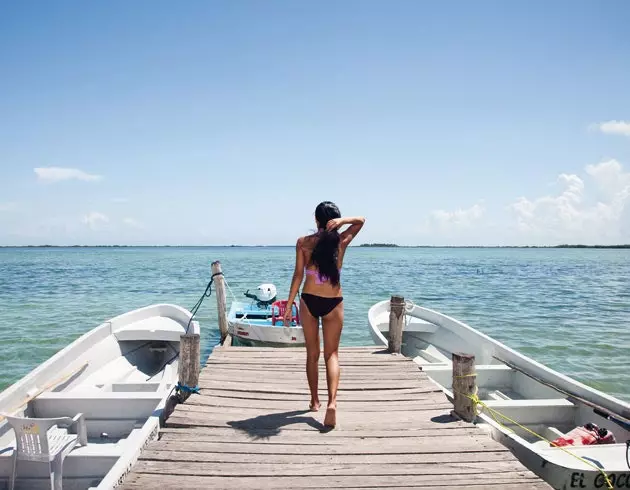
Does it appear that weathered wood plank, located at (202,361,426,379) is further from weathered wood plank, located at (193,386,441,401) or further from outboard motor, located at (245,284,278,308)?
outboard motor, located at (245,284,278,308)

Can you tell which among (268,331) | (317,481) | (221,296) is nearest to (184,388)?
(317,481)

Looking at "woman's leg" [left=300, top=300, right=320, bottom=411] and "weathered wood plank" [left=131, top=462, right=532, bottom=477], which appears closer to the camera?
"weathered wood plank" [left=131, top=462, right=532, bottom=477]

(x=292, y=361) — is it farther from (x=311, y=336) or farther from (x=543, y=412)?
(x=543, y=412)

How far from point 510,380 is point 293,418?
4380mm

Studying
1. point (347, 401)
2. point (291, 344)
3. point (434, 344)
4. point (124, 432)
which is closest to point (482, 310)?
point (434, 344)

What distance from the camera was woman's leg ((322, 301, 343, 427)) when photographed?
4320 mm

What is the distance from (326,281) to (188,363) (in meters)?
2.27

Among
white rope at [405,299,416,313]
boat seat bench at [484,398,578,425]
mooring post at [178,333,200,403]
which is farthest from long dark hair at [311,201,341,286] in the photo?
white rope at [405,299,416,313]

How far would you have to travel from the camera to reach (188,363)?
521 centimetres

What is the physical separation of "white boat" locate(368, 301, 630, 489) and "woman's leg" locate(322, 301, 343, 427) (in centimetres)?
175

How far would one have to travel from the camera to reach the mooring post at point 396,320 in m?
7.19

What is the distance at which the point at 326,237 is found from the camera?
416 cm

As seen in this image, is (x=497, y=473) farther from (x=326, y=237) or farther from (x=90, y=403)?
(x=90, y=403)

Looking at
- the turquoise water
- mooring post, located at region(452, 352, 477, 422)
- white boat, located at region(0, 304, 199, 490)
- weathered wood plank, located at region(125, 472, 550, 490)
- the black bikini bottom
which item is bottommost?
the turquoise water
